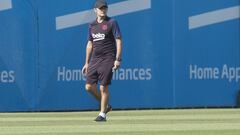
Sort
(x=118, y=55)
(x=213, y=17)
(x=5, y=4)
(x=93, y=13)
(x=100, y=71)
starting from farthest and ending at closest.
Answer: (x=213, y=17) < (x=93, y=13) < (x=5, y=4) < (x=100, y=71) < (x=118, y=55)

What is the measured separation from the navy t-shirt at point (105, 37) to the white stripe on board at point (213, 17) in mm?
4381

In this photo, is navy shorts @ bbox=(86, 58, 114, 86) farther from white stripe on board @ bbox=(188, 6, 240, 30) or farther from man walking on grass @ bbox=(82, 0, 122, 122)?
white stripe on board @ bbox=(188, 6, 240, 30)

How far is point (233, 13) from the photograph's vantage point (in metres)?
15.2

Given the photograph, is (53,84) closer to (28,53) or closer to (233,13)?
(28,53)

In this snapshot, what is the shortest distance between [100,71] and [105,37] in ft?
1.64

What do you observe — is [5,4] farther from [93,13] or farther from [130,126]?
[130,126]

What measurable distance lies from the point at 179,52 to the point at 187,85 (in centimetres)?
70

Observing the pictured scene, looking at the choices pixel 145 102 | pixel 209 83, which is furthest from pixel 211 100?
pixel 145 102

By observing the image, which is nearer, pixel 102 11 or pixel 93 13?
pixel 102 11

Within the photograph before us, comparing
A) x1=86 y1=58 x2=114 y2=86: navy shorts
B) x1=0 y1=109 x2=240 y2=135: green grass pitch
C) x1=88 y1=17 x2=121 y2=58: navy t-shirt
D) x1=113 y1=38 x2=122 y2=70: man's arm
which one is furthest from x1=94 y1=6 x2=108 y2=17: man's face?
x1=0 y1=109 x2=240 y2=135: green grass pitch

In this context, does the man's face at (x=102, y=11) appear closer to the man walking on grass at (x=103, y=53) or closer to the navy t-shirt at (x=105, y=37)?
the man walking on grass at (x=103, y=53)

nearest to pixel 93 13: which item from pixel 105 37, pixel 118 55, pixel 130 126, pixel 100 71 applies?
pixel 105 37

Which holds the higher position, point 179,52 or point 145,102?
point 179,52

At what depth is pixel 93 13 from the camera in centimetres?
1443
